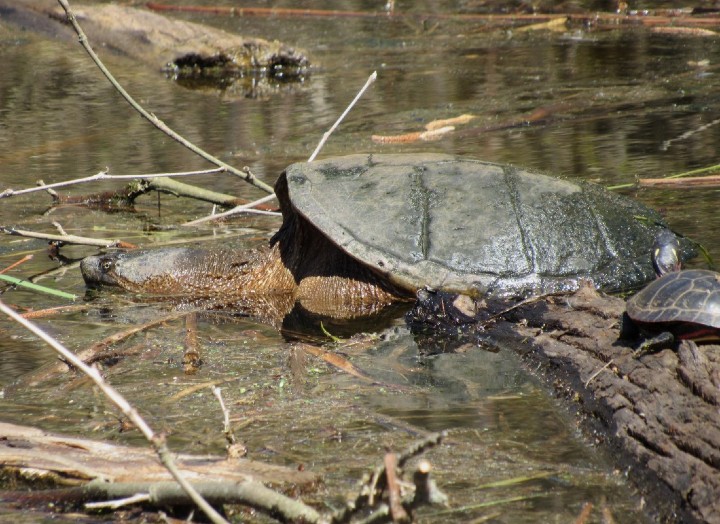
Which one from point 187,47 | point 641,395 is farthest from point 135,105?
point 187,47

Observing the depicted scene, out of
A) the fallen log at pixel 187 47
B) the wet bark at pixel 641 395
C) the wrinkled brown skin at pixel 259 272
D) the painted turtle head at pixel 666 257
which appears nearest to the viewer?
the wet bark at pixel 641 395

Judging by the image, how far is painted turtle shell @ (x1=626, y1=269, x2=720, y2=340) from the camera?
10.7ft

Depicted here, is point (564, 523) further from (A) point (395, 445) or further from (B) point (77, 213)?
(B) point (77, 213)

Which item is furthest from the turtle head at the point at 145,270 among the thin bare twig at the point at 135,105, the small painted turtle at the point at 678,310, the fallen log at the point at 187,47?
the fallen log at the point at 187,47

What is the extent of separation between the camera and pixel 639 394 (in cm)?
316

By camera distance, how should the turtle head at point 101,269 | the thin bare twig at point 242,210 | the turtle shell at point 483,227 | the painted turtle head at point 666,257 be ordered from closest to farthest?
1. the painted turtle head at point 666,257
2. the turtle shell at point 483,227
3. the turtle head at point 101,269
4. the thin bare twig at point 242,210

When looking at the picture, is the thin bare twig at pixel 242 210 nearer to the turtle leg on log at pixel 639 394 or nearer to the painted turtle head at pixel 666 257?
the turtle leg on log at pixel 639 394

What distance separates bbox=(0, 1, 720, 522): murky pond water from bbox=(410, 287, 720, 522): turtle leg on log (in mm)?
95

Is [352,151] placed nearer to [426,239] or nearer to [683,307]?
[426,239]

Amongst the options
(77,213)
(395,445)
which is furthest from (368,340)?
(77,213)

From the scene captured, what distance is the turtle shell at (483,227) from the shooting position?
4.82 meters

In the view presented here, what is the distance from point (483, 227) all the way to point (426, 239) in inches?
11.1

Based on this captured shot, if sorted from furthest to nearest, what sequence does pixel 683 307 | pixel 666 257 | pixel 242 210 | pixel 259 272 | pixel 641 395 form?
1. pixel 242 210
2. pixel 259 272
3. pixel 666 257
4. pixel 683 307
5. pixel 641 395

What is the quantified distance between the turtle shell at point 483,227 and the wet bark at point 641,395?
65cm
